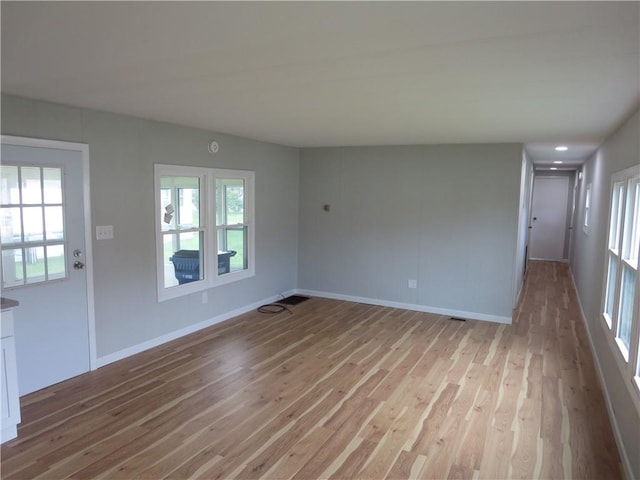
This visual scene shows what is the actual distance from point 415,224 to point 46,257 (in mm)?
4403

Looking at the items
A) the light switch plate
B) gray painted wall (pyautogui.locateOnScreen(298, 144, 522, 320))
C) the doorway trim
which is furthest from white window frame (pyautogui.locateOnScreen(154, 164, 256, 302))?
gray painted wall (pyautogui.locateOnScreen(298, 144, 522, 320))

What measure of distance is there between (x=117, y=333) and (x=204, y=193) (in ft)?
5.95

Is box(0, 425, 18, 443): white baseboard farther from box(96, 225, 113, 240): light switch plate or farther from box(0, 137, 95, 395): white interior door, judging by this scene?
box(96, 225, 113, 240): light switch plate

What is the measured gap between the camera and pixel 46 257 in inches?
138

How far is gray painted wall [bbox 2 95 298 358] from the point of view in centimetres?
354

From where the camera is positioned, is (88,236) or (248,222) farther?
(248,222)

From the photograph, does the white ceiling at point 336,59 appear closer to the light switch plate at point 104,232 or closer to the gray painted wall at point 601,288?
the gray painted wall at point 601,288

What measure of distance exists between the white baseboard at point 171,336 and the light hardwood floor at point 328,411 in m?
0.11

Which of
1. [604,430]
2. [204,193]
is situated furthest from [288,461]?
[204,193]

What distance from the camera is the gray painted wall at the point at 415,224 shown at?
5.56 m

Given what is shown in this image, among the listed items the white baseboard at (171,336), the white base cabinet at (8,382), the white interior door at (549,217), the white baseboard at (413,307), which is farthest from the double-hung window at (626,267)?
the white interior door at (549,217)

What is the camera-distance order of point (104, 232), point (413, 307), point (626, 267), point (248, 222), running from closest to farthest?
point (626, 267)
point (104, 232)
point (248, 222)
point (413, 307)

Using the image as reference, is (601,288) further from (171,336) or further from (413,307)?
(171,336)

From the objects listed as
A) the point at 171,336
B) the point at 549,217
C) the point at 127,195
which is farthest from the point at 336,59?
the point at 549,217
